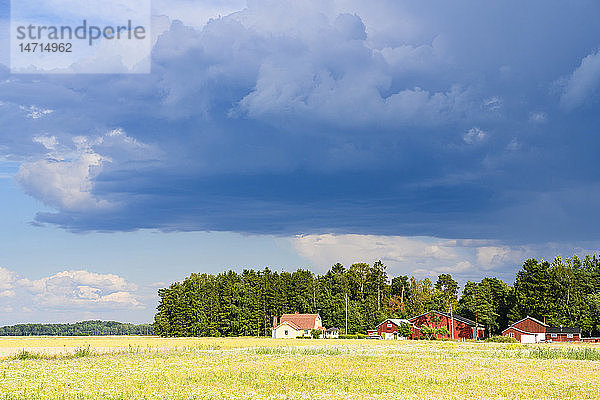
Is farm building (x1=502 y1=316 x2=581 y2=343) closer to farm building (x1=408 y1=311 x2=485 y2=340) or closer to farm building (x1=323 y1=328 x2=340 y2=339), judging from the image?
farm building (x1=408 y1=311 x2=485 y2=340)

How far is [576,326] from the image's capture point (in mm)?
124375

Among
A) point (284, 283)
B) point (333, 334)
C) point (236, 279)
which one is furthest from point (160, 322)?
point (333, 334)

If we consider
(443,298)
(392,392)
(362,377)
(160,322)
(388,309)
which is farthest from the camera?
(388,309)

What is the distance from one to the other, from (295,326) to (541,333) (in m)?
50.1

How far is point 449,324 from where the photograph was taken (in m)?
126

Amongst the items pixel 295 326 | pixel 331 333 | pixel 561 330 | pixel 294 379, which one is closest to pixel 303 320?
pixel 295 326

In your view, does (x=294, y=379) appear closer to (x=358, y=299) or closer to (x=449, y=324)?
(x=449, y=324)

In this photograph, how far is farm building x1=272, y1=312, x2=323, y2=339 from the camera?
13412 cm

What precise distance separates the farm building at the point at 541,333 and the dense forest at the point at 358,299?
266 inches

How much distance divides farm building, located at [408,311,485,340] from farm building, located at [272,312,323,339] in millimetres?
22028

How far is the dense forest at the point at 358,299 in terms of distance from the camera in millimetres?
129750

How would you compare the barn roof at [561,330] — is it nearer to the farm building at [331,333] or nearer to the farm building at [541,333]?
the farm building at [541,333]

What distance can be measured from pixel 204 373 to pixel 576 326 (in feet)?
346

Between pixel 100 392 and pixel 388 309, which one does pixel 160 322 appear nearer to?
Answer: pixel 388 309
